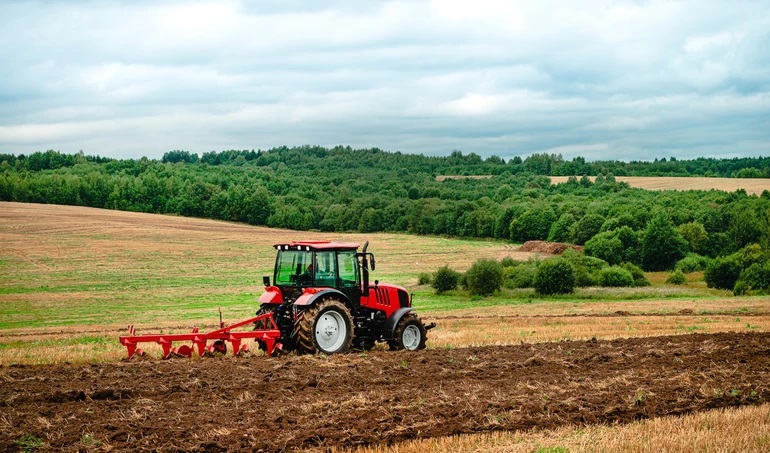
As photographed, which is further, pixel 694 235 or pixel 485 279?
pixel 694 235

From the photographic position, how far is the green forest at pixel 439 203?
2940 inches

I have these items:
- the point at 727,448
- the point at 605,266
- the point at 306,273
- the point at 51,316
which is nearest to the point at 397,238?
the point at 605,266

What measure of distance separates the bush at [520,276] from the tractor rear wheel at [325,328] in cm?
3963

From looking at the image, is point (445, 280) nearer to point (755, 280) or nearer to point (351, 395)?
point (755, 280)

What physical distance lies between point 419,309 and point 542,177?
9408 centimetres

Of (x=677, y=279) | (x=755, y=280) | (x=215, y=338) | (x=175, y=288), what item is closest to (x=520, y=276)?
(x=677, y=279)

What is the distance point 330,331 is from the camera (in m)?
16.8

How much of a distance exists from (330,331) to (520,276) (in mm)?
41996

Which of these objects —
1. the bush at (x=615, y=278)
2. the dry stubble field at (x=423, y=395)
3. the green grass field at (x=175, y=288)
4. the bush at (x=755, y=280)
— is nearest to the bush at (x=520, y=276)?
the green grass field at (x=175, y=288)

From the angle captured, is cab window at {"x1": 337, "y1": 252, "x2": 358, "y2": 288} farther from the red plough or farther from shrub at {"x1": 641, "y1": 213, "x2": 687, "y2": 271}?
shrub at {"x1": 641, "y1": 213, "x2": 687, "y2": 271}

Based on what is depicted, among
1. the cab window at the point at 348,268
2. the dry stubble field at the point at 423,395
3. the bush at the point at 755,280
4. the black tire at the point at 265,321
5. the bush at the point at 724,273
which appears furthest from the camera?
the bush at the point at 724,273

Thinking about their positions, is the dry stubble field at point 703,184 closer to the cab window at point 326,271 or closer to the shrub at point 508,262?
the shrub at point 508,262

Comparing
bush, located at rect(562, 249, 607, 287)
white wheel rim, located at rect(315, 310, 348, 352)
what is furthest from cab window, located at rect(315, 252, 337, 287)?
bush, located at rect(562, 249, 607, 287)

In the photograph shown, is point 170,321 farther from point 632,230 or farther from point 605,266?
point 632,230
